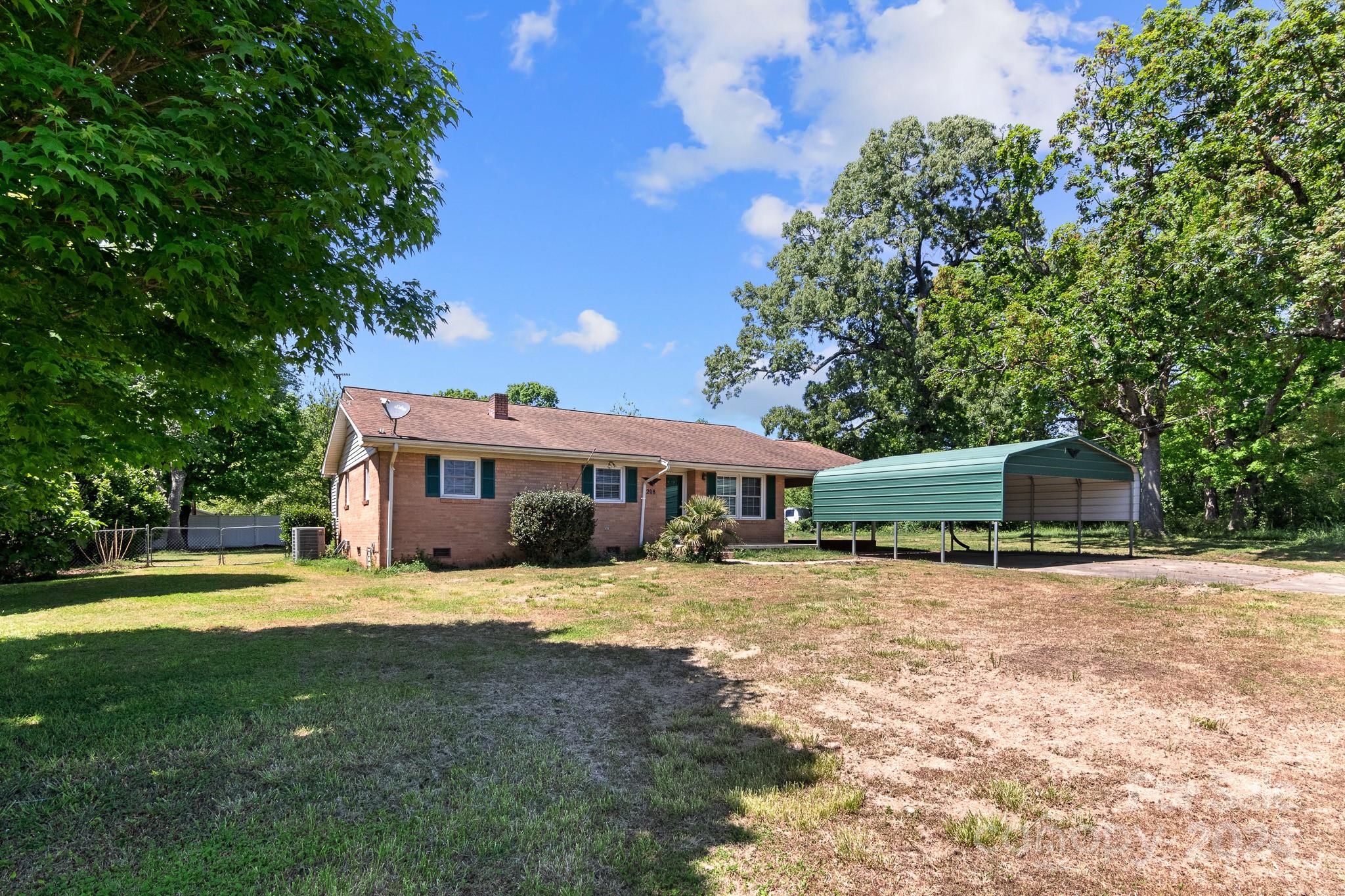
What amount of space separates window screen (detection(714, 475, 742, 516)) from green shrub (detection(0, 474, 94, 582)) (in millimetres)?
15143

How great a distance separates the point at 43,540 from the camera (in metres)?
13.5

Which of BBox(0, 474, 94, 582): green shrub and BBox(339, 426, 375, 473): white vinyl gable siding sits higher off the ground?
BBox(339, 426, 375, 473): white vinyl gable siding

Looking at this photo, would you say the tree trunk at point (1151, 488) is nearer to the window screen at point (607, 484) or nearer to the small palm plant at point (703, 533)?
the small palm plant at point (703, 533)

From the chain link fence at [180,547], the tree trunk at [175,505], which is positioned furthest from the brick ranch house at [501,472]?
the tree trunk at [175,505]

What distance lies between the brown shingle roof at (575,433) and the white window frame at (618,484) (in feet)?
1.84

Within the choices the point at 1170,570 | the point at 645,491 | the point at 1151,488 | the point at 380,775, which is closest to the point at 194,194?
the point at 380,775

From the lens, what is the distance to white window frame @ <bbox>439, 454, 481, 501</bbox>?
51.8ft

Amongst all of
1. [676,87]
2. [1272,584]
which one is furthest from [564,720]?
[1272,584]

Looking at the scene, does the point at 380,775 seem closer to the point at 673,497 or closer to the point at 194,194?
the point at 194,194

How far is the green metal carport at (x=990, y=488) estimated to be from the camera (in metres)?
14.6

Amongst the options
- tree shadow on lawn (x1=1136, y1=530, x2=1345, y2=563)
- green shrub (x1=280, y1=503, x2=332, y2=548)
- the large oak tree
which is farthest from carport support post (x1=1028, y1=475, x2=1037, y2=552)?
green shrub (x1=280, y1=503, x2=332, y2=548)

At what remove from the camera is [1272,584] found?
11.5 meters

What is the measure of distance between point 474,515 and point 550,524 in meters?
2.10

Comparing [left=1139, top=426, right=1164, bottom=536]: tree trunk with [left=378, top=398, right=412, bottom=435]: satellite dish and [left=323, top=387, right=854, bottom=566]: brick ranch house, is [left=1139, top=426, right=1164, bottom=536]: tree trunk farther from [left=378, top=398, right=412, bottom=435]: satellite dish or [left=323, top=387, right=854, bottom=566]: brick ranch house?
[left=378, top=398, right=412, bottom=435]: satellite dish
